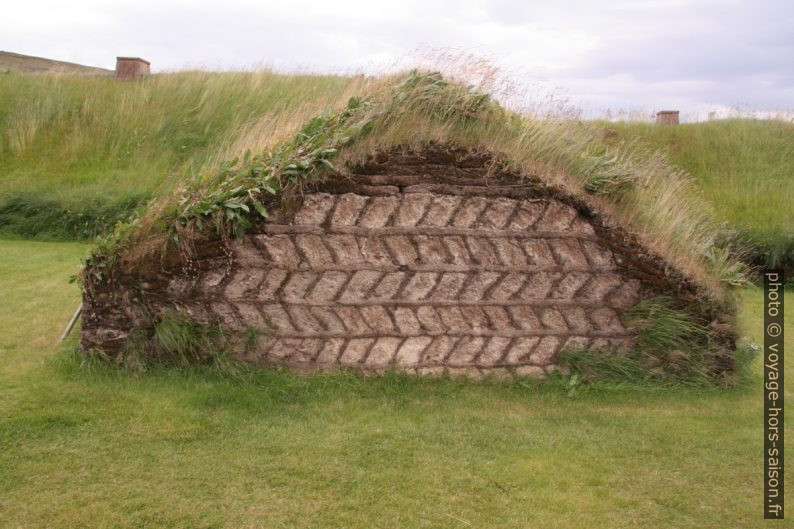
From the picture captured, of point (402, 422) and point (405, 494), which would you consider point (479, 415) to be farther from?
point (405, 494)

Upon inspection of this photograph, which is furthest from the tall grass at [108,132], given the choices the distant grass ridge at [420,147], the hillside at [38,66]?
the distant grass ridge at [420,147]

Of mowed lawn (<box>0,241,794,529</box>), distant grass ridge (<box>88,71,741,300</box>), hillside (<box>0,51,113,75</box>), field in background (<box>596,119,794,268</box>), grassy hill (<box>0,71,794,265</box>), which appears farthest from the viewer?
hillside (<box>0,51,113,75</box>)

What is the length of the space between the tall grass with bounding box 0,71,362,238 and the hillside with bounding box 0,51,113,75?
46.7 inches

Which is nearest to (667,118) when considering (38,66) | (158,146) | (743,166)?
(743,166)

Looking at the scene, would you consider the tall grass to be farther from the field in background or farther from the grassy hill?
the field in background

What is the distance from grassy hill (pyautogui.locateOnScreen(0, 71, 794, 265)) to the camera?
10.1m

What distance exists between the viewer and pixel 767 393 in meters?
4.84

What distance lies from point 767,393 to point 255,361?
402cm

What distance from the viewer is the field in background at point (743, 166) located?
10414 millimetres

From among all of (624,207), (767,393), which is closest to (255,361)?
(624,207)

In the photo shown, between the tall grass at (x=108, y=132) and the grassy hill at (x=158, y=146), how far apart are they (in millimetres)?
23

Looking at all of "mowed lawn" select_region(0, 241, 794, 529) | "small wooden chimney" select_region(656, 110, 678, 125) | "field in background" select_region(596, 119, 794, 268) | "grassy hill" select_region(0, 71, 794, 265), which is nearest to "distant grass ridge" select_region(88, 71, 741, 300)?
"mowed lawn" select_region(0, 241, 794, 529)

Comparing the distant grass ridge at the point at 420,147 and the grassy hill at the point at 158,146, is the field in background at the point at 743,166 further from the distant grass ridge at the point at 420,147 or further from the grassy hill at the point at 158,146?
the distant grass ridge at the point at 420,147

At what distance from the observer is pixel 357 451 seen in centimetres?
367
